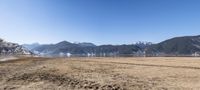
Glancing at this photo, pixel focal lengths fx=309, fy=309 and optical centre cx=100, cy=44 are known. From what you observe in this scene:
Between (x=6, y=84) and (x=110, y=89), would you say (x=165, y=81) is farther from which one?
(x=6, y=84)

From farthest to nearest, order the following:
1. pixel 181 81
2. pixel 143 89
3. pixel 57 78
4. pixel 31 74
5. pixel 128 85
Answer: pixel 31 74, pixel 57 78, pixel 181 81, pixel 128 85, pixel 143 89

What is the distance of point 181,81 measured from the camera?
20062 mm

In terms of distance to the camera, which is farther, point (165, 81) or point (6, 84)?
point (6, 84)

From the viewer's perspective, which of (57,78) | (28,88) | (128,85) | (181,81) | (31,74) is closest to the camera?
(128,85)

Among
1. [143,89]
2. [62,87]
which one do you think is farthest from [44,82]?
[143,89]

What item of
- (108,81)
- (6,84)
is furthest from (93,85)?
(6,84)

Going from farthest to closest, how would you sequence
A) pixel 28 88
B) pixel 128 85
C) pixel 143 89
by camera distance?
1. pixel 28 88
2. pixel 128 85
3. pixel 143 89

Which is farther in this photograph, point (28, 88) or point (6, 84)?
point (6, 84)

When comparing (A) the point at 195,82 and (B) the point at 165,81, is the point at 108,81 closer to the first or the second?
(B) the point at 165,81

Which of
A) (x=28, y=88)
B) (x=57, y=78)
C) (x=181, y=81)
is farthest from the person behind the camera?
(x=57, y=78)

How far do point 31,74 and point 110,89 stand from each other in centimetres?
1173

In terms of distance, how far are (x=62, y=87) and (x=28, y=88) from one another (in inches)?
118

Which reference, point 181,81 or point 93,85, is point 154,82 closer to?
point 181,81

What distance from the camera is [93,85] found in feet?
63.7
